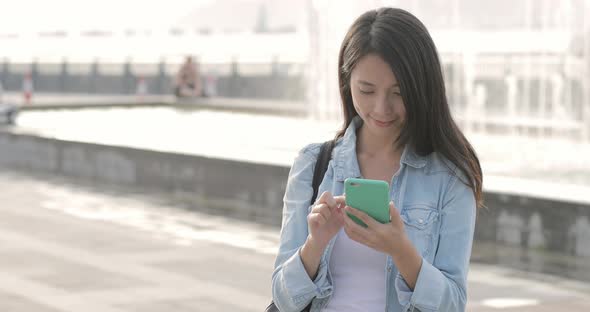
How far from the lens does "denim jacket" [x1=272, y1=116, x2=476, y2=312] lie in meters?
3.15

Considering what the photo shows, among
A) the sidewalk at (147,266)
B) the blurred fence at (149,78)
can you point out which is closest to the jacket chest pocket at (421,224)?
the sidewalk at (147,266)

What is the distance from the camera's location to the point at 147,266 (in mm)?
8680

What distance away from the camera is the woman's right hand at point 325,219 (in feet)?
10.1

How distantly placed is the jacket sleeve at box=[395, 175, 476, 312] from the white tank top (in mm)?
66

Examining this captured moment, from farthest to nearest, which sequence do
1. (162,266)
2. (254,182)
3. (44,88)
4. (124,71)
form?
(44,88) < (124,71) < (254,182) < (162,266)

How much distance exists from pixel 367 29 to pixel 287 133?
626 inches

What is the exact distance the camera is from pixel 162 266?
28.6 ft

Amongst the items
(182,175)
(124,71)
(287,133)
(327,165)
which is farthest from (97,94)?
(327,165)

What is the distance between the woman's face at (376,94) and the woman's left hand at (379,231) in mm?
313

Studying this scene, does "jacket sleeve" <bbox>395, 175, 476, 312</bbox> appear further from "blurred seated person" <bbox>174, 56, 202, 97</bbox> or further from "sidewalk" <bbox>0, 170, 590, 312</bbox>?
"blurred seated person" <bbox>174, 56, 202, 97</bbox>

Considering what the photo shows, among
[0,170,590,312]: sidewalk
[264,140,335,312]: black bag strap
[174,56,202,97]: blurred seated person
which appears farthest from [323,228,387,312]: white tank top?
[174,56,202,97]: blurred seated person

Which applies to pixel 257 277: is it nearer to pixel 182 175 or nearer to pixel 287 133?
pixel 182 175

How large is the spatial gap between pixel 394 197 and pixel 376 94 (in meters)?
0.27

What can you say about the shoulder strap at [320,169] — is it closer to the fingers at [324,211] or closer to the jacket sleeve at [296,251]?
the jacket sleeve at [296,251]
